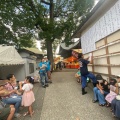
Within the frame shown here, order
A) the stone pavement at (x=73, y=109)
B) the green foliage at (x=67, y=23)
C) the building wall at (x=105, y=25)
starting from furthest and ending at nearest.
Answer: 1. the green foliage at (x=67, y=23)
2. the building wall at (x=105, y=25)
3. the stone pavement at (x=73, y=109)

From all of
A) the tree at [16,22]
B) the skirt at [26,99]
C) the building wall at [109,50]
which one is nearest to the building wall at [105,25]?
the building wall at [109,50]

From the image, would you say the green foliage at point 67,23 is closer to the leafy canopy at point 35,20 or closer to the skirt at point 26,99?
the leafy canopy at point 35,20

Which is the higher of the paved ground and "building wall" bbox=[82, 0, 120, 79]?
"building wall" bbox=[82, 0, 120, 79]

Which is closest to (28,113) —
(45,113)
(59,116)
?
(45,113)

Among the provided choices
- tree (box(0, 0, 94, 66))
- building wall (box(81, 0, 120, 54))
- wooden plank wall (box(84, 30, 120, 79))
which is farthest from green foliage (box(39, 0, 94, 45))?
wooden plank wall (box(84, 30, 120, 79))

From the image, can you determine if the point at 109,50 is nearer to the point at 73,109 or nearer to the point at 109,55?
the point at 109,55

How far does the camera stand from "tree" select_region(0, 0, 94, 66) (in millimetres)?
12862

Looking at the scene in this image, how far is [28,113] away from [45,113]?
60cm

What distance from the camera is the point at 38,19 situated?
52.2ft

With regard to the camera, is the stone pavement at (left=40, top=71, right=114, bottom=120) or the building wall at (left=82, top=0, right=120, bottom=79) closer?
the stone pavement at (left=40, top=71, right=114, bottom=120)

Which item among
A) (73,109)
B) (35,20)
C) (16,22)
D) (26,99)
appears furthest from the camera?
(35,20)

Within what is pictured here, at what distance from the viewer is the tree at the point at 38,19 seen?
12862 mm

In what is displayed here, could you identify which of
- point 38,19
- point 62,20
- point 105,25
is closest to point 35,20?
point 38,19

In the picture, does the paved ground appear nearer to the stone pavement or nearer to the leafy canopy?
the stone pavement
